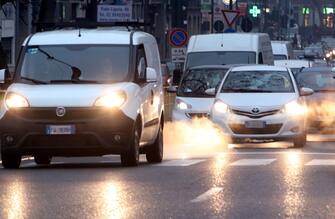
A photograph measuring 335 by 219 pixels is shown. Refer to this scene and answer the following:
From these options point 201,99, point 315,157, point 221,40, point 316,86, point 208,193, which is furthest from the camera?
point 221,40

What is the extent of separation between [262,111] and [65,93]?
20.5 ft

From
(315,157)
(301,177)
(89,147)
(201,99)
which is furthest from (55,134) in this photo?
(201,99)

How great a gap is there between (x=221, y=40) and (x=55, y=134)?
15.8 m

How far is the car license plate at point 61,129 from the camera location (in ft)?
54.0

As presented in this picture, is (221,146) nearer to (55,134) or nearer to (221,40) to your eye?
(55,134)

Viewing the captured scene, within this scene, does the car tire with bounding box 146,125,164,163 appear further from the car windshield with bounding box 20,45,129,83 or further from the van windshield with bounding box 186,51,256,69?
the van windshield with bounding box 186,51,256,69

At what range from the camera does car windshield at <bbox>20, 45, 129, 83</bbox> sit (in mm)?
17312

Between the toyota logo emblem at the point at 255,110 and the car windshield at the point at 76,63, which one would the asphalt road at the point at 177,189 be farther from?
the toyota logo emblem at the point at 255,110

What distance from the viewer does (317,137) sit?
2673 cm

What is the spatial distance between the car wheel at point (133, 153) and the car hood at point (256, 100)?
528 centimetres

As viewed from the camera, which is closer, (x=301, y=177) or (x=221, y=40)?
(x=301, y=177)

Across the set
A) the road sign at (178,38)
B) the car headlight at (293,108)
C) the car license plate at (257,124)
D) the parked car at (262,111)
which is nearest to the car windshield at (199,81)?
the parked car at (262,111)

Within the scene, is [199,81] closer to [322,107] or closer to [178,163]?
[322,107]

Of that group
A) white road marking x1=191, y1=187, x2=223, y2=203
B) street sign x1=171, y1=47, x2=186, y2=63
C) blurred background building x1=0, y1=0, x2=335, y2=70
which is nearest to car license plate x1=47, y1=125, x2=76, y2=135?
white road marking x1=191, y1=187, x2=223, y2=203
